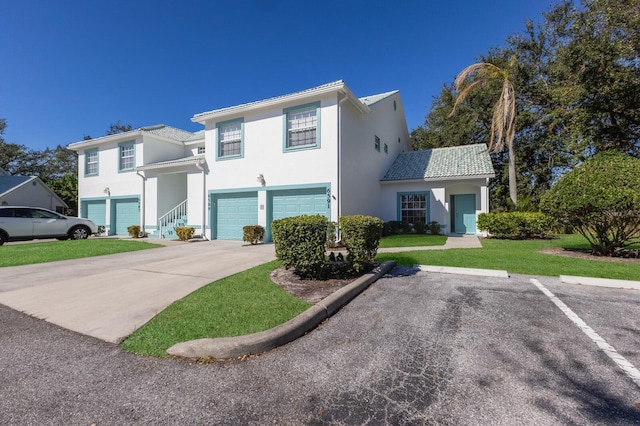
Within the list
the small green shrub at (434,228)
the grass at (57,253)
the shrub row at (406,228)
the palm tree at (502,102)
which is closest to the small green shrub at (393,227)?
the shrub row at (406,228)

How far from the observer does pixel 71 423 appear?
6.81 ft

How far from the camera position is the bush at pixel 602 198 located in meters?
7.08

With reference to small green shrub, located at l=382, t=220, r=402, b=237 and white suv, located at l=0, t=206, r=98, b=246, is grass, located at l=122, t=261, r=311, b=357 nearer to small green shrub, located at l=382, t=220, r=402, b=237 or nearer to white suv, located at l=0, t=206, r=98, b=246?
small green shrub, located at l=382, t=220, r=402, b=237

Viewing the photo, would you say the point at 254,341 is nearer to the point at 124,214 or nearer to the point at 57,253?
the point at 57,253

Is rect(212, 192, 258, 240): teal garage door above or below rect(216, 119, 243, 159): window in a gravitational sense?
below

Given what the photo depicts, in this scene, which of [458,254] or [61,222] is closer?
[458,254]

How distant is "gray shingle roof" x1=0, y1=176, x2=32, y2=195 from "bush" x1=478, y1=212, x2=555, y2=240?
3181 cm

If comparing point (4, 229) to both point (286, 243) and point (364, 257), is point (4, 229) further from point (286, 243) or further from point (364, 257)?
point (364, 257)

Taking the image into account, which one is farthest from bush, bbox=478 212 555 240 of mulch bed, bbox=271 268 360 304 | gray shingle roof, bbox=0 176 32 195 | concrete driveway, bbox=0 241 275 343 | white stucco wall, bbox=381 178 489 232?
gray shingle roof, bbox=0 176 32 195

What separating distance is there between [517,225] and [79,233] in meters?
20.0

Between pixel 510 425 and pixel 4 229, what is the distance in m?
17.5

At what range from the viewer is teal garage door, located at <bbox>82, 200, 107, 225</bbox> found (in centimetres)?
1783

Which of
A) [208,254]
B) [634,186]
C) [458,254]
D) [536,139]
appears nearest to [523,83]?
[536,139]

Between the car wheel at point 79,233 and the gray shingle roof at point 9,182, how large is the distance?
13.6m
